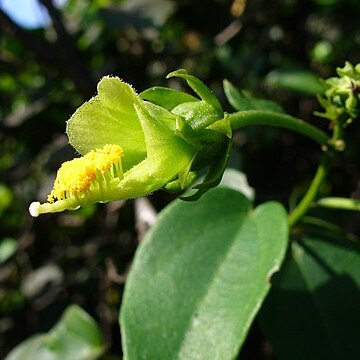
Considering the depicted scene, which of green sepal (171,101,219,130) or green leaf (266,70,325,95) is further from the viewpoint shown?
green leaf (266,70,325,95)

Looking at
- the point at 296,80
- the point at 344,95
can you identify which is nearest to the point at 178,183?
the point at 344,95

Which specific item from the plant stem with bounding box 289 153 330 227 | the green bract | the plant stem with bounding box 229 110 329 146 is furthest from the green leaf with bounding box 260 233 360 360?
the green bract

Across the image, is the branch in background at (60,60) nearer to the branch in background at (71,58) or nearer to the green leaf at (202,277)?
the branch in background at (71,58)

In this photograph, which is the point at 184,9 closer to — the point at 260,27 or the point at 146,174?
the point at 260,27

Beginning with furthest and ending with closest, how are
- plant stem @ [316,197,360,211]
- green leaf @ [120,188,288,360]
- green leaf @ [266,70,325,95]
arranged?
green leaf @ [266,70,325,95] < plant stem @ [316,197,360,211] < green leaf @ [120,188,288,360]

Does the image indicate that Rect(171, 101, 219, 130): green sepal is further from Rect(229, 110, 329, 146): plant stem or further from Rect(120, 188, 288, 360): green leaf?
Rect(120, 188, 288, 360): green leaf

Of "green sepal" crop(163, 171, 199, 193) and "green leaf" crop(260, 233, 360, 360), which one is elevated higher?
"green sepal" crop(163, 171, 199, 193)

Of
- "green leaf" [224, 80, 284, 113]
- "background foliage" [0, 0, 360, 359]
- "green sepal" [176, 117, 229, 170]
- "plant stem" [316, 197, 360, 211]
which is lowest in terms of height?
"background foliage" [0, 0, 360, 359]
